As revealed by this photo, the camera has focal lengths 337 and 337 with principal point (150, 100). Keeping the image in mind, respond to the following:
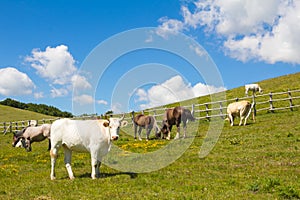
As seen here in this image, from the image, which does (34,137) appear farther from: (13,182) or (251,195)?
(251,195)

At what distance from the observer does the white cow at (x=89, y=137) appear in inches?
417

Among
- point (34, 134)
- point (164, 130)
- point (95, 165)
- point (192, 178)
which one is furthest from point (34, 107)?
point (192, 178)

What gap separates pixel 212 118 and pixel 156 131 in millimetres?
9066

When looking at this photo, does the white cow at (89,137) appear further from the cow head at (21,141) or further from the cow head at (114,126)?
the cow head at (21,141)

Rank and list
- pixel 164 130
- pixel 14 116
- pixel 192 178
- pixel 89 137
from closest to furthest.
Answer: pixel 192 178
pixel 89 137
pixel 164 130
pixel 14 116

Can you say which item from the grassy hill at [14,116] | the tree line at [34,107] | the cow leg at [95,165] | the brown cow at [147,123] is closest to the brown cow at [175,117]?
the brown cow at [147,123]

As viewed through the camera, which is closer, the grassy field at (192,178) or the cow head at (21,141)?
the grassy field at (192,178)

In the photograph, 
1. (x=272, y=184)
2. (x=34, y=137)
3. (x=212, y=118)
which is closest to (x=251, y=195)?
(x=272, y=184)

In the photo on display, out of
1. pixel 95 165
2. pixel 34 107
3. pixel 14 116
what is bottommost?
pixel 95 165

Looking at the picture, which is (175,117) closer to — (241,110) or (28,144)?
(241,110)

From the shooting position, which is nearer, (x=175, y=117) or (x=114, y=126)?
(x=114, y=126)

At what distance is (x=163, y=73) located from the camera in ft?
51.4

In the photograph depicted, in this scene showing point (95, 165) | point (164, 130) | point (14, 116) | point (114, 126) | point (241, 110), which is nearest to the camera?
point (114, 126)

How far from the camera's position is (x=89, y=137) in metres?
10.8
